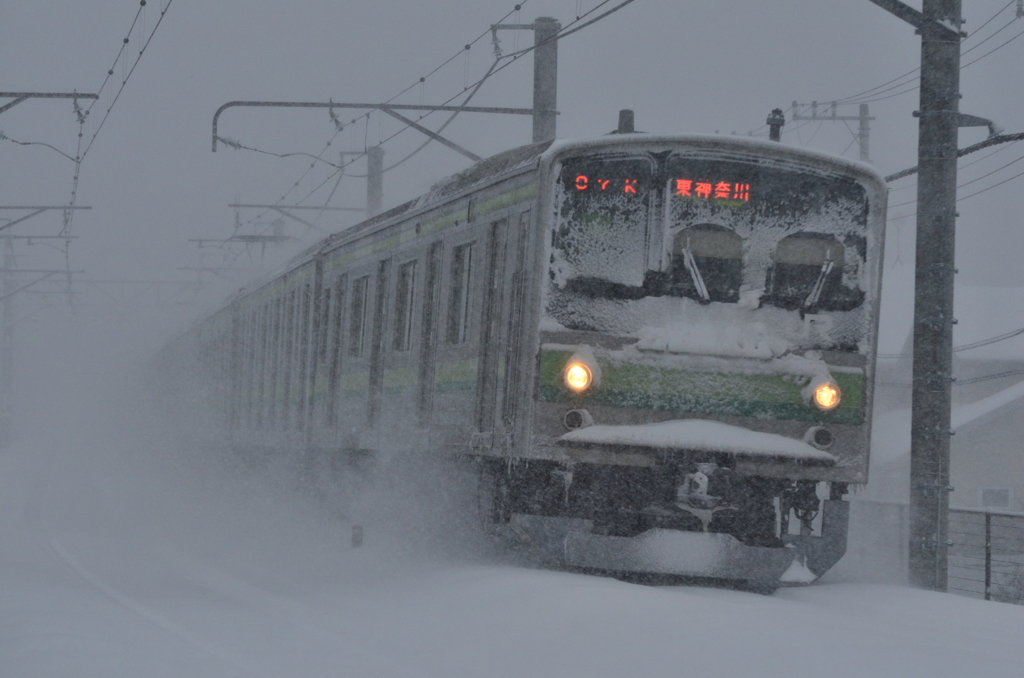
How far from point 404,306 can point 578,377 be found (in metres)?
3.27

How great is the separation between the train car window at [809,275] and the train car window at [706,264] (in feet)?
0.77

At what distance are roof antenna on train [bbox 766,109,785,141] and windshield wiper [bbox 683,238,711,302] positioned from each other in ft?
5.90

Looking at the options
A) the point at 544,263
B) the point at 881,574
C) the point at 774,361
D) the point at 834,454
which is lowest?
the point at 881,574

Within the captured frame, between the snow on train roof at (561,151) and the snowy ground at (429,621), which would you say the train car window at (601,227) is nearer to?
the snow on train roof at (561,151)

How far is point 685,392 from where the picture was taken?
324 inches

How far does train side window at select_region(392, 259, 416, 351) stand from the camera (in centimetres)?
1091

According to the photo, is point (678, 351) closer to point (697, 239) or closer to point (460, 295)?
point (697, 239)

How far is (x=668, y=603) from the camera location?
6750mm

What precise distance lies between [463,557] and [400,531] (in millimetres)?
1610

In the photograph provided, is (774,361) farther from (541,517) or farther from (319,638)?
(319,638)

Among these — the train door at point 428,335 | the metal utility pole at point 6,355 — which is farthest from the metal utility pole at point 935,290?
the metal utility pole at point 6,355

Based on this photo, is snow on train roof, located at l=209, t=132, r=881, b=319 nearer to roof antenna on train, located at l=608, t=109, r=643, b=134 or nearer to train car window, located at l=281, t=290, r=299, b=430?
roof antenna on train, located at l=608, t=109, r=643, b=134

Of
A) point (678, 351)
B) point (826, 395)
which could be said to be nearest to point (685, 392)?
point (678, 351)

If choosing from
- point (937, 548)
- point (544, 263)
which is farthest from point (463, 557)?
point (937, 548)
